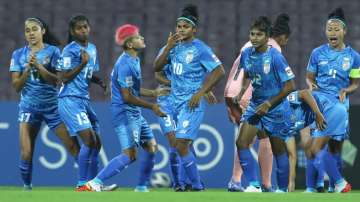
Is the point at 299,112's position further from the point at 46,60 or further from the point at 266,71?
the point at 46,60

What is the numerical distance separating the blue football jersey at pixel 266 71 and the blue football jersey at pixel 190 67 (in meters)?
0.39

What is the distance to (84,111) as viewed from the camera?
11438 mm

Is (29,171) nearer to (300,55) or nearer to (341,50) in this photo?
(341,50)

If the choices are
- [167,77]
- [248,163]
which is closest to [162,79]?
[167,77]

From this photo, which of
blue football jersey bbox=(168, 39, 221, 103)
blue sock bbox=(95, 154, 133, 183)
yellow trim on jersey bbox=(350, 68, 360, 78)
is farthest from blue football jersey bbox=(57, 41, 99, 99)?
yellow trim on jersey bbox=(350, 68, 360, 78)

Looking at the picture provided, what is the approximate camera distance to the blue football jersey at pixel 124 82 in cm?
1098

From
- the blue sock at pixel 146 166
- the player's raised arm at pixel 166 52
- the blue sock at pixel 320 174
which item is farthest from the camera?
the blue sock at pixel 320 174

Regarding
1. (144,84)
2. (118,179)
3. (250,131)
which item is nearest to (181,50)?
(250,131)

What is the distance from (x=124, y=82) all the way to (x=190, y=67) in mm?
680

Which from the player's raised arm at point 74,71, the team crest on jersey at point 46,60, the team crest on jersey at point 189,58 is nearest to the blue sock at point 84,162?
the player's raised arm at point 74,71

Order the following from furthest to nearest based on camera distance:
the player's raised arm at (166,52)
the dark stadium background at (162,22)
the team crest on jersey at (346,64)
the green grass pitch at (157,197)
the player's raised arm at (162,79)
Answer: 1. the dark stadium background at (162,22)
2. the player's raised arm at (162,79)
3. the team crest on jersey at (346,64)
4. the player's raised arm at (166,52)
5. the green grass pitch at (157,197)

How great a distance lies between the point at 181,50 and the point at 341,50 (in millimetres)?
1929

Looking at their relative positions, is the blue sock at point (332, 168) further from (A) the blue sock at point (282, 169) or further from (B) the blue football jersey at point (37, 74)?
(B) the blue football jersey at point (37, 74)

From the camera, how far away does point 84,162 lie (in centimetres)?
1139
